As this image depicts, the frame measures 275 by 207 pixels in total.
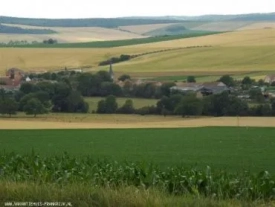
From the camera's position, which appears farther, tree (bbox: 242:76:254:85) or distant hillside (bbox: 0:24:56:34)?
distant hillside (bbox: 0:24:56:34)

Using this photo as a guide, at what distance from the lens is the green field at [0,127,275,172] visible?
16922 millimetres

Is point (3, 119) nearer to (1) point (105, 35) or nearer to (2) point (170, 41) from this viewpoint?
(2) point (170, 41)

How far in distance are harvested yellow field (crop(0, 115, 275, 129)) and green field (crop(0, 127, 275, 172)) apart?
313cm

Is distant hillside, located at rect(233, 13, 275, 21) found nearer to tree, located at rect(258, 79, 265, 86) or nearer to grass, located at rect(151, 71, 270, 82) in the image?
grass, located at rect(151, 71, 270, 82)

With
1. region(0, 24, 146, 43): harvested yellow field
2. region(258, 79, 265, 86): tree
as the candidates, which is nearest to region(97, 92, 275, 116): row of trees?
region(258, 79, 265, 86): tree

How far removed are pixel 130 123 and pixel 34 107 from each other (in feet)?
22.7

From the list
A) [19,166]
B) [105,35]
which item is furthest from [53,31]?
[19,166]

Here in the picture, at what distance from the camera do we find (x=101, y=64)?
7269 cm

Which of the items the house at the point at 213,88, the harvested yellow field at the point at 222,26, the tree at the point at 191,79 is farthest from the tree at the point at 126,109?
the harvested yellow field at the point at 222,26

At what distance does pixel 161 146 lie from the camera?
22.0 metres

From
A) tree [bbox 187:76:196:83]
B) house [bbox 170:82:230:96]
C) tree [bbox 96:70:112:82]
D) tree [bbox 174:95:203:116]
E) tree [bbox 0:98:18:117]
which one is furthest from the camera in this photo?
tree [bbox 187:76:196:83]

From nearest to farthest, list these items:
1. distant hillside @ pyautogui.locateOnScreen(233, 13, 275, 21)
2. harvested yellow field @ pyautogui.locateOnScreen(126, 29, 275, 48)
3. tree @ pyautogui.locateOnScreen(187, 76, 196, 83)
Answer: tree @ pyautogui.locateOnScreen(187, 76, 196, 83) → harvested yellow field @ pyautogui.locateOnScreen(126, 29, 275, 48) → distant hillside @ pyautogui.locateOnScreen(233, 13, 275, 21)

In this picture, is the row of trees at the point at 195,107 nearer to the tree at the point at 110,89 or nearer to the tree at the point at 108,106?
the tree at the point at 108,106

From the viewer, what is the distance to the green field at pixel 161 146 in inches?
666
